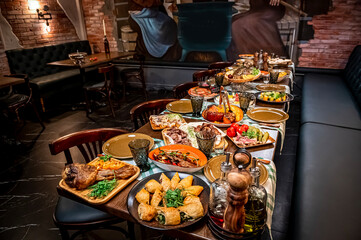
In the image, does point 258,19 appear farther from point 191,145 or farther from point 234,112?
point 191,145

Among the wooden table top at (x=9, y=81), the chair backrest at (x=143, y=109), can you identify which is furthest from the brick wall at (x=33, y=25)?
the chair backrest at (x=143, y=109)

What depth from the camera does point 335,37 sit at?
13.1 feet

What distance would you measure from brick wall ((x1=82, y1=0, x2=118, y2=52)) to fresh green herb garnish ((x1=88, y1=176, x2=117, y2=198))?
17.9 ft

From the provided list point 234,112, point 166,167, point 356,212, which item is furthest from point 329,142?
point 166,167

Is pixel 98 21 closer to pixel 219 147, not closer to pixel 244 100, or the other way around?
pixel 244 100

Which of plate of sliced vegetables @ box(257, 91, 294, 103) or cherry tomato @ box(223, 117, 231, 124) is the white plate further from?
plate of sliced vegetables @ box(257, 91, 294, 103)

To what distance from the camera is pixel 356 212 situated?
1.35 m

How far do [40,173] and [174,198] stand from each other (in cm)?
234

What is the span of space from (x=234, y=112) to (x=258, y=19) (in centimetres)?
348

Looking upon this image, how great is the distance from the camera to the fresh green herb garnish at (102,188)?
36.6 inches

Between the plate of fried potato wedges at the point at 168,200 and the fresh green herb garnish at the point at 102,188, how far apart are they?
0.09 metres

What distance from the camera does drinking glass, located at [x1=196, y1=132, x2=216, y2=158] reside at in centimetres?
114

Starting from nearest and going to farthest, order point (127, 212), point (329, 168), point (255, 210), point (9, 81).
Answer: point (255, 210)
point (127, 212)
point (329, 168)
point (9, 81)

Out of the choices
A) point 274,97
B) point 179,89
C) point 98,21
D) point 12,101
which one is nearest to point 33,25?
point 98,21
